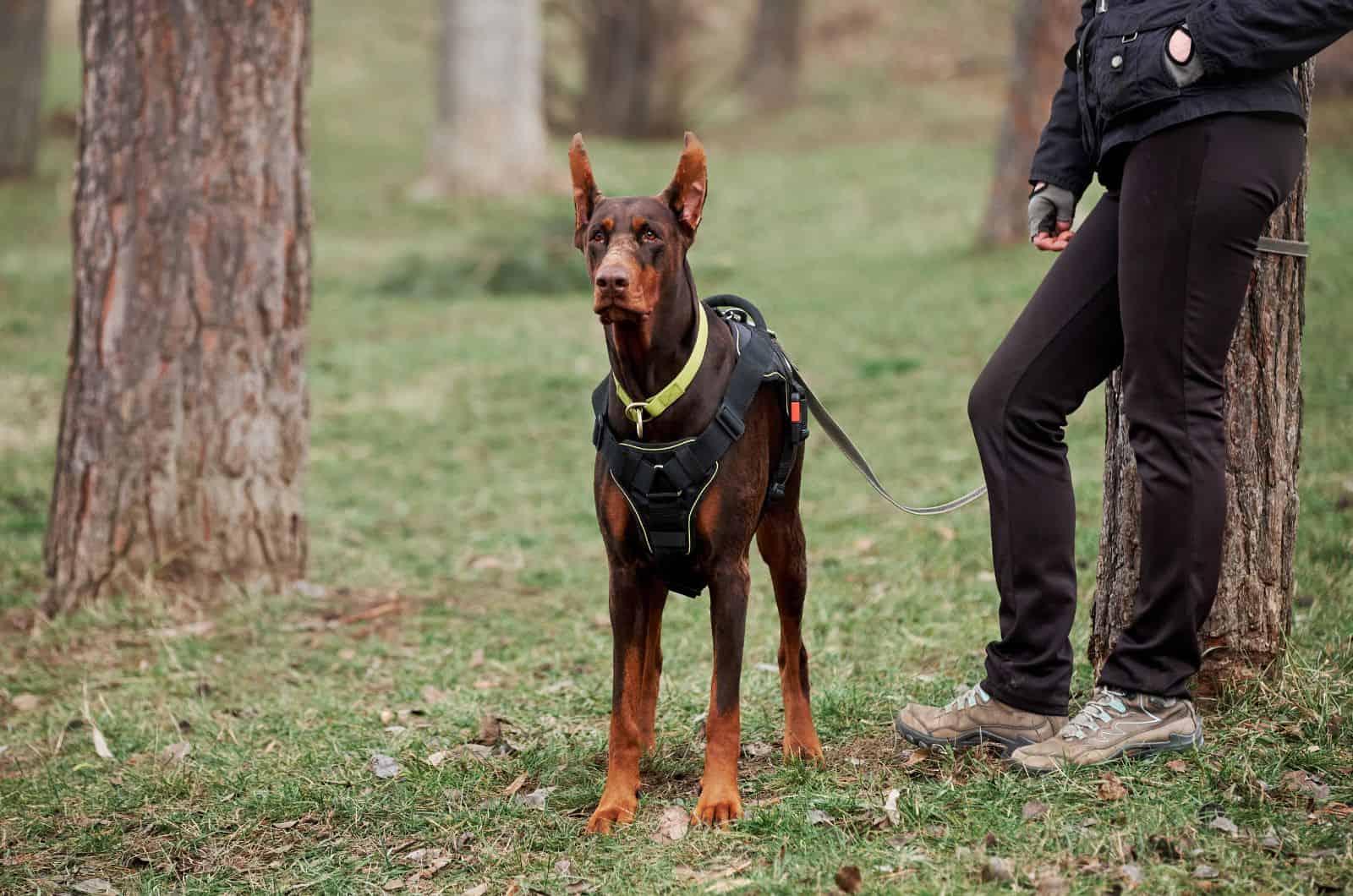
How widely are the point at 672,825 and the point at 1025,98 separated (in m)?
9.64

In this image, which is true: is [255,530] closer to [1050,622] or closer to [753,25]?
[1050,622]

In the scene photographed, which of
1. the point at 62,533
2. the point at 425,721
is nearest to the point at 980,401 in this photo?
the point at 425,721

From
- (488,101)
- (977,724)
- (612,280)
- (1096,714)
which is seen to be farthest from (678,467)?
(488,101)

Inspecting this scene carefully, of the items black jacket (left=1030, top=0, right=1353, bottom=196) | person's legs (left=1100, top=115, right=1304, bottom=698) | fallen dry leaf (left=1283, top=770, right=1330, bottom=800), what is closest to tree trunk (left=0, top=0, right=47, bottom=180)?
black jacket (left=1030, top=0, right=1353, bottom=196)

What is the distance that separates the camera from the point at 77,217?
5.81 meters

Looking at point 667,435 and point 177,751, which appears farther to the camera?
point 177,751

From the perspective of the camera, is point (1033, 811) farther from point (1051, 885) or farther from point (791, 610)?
point (791, 610)

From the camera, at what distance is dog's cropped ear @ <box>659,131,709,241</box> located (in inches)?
131

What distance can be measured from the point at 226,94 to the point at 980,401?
3737 mm

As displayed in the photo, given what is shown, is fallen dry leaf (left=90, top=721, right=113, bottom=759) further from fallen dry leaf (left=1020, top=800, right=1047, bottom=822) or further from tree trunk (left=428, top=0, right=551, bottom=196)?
tree trunk (left=428, top=0, right=551, bottom=196)

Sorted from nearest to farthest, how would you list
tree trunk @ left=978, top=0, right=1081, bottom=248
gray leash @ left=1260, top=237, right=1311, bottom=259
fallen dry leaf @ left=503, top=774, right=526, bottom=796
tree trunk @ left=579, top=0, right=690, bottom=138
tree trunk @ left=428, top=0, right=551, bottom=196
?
1. gray leash @ left=1260, top=237, right=1311, bottom=259
2. fallen dry leaf @ left=503, top=774, right=526, bottom=796
3. tree trunk @ left=978, top=0, right=1081, bottom=248
4. tree trunk @ left=428, top=0, right=551, bottom=196
5. tree trunk @ left=579, top=0, right=690, bottom=138

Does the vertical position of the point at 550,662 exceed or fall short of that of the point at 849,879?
it falls short

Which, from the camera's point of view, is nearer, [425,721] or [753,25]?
[425,721]

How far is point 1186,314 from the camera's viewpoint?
325cm
